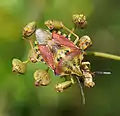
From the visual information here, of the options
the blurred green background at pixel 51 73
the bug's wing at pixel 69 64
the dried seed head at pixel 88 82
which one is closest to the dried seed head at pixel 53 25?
the bug's wing at pixel 69 64

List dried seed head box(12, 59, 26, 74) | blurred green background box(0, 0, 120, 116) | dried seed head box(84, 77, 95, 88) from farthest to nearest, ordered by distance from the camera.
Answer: blurred green background box(0, 0, 120, 116) → dried seed head box(12, 59, 26, 74) → dried seed head box(84, 77, 95, 88)

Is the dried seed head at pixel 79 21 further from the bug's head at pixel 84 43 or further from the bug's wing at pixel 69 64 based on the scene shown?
the bug's wing at pixel 69 64

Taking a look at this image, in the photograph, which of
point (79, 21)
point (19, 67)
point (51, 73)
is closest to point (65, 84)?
point (19, 67)

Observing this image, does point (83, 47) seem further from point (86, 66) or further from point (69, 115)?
point (69, 115)

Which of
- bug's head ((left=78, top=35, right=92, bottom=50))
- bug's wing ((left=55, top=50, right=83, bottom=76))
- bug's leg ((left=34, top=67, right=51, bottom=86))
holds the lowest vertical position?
bug's leg ((left=34, top=67, right=51, bottom=86))

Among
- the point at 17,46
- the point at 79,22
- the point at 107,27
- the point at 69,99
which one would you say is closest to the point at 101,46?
the point at 107,27

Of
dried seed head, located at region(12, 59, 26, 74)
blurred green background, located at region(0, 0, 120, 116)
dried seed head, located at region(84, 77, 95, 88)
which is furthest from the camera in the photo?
blurred green background, located at region(0, 0, 120, 116)

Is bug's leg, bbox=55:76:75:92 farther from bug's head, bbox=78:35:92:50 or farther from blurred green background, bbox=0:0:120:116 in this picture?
blurred green background, bbox=0:0:120:116

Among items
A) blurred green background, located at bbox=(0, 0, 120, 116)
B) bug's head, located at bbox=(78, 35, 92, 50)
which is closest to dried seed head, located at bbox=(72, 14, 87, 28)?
bug's head, located at bbox=(78, 35, 92, 50)
